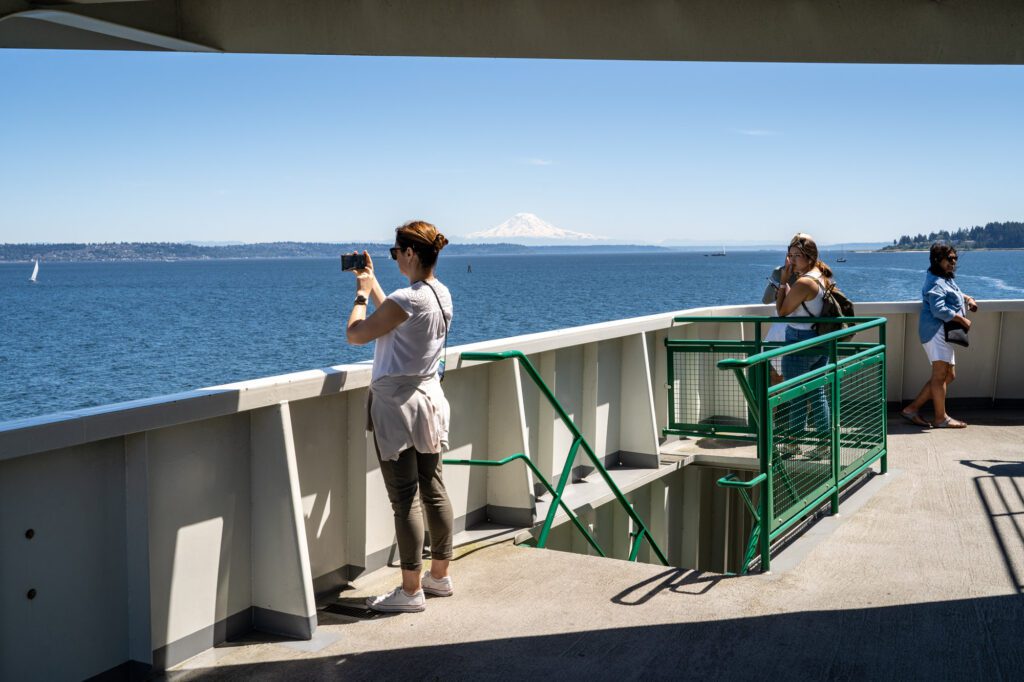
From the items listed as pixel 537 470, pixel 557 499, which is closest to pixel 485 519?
pixel 557 499

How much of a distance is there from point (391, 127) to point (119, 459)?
186156mm

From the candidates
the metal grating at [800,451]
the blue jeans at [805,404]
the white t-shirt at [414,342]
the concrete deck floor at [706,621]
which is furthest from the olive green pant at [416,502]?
the blue jeans at [805,404]

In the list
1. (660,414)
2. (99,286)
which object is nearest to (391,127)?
(99,286)

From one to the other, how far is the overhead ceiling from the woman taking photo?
2408 mm

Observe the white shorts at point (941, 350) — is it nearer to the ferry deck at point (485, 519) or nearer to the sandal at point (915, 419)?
the sandal at point (915, 419)

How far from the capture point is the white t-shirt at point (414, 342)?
16.5 feet

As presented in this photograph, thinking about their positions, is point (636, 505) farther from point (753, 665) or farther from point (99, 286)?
point (99, 286)

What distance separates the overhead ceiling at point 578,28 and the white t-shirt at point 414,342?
2685 mm

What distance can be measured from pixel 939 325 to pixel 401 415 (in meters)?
7.80

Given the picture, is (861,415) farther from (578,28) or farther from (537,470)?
(578,28)

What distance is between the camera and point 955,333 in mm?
10812

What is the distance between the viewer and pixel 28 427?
386cm

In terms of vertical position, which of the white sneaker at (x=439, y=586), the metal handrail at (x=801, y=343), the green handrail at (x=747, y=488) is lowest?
the white sneaker at (x=439, y=586)

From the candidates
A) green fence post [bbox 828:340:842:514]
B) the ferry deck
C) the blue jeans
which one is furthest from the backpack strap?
green fence post [bbox 828:340:842:514]
